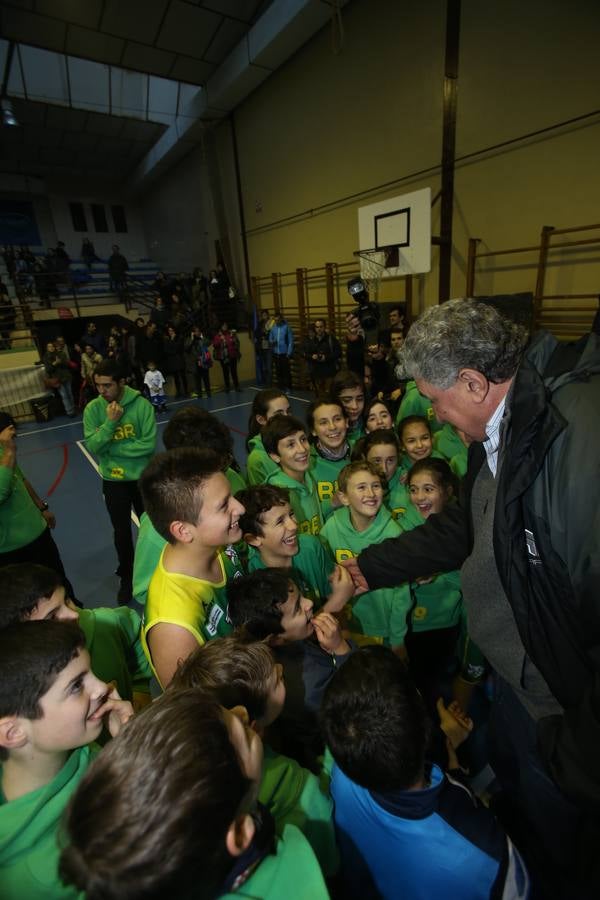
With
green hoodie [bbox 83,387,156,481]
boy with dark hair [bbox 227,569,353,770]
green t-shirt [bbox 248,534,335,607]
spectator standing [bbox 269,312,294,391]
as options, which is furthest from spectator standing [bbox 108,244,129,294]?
boy with dark hair [bbox 227,569,353,770]

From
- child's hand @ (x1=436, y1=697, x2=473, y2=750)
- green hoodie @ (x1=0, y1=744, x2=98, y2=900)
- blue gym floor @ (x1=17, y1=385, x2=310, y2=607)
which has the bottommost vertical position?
blue gym floor @ (x1=17, y1=385, x2=310, y2=607)

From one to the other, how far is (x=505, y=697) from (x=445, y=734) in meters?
0.71

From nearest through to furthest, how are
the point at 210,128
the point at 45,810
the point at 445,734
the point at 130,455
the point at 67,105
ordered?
the point at 45,810, the point at 445,734, the point at 130,455, the point at 67,105, the point at 210,128

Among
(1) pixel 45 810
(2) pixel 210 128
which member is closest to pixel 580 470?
(1) pixel 45 810

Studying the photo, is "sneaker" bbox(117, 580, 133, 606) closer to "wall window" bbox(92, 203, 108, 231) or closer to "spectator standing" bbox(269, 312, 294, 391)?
"spectator standing" bbox(269, 312, 294, 391)

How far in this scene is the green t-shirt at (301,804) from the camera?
1032mm

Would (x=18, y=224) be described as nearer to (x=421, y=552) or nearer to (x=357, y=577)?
(x=357, y=577)

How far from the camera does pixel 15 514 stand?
257 centimetres

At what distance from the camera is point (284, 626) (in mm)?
1517

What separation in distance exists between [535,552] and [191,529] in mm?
1139

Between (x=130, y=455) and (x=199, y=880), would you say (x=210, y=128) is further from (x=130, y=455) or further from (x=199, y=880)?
(x=199, y=880)

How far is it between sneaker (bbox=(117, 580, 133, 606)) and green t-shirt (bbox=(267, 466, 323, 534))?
178 cm

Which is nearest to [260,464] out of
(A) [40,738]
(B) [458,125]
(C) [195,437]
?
(C) [195,437]

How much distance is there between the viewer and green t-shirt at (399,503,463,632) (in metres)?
2.22
